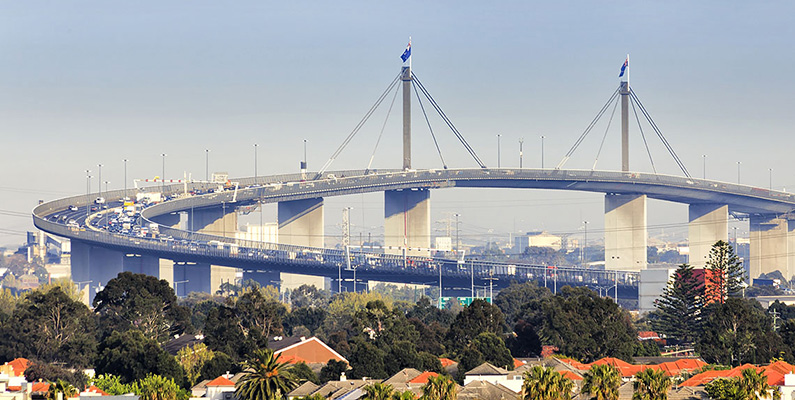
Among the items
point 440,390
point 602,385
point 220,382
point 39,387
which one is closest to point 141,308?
point 220,382

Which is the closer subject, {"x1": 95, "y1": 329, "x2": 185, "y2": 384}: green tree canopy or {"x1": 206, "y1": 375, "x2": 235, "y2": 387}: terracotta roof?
{"x1": 206, "y1": 375, "x2": 235, "y2": 387}: terracotta roof

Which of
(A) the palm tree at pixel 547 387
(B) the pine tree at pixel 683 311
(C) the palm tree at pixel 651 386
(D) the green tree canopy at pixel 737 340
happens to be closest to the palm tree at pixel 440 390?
(A) the palm tree at pixel 547 387

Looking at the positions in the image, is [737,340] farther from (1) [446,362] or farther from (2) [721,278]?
(2) [721,278]

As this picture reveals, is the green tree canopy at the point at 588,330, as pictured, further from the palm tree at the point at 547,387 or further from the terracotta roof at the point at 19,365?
the terracotta roof at the point at 19,365

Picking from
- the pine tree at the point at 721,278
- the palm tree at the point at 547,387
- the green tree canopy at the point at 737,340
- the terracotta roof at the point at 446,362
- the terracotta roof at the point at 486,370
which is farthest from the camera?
the pine tree at the point at 721,278

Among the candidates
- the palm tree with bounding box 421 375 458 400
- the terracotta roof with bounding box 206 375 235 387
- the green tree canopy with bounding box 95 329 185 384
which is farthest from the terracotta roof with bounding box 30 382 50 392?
the palm tree with bounding box 421 375 458 400

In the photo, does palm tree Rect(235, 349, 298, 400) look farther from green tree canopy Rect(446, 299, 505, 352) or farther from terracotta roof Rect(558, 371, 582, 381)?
green tree canopy Rect(446, 299, 505, 352)

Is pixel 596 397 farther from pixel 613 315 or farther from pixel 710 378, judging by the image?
pixel 613 315
